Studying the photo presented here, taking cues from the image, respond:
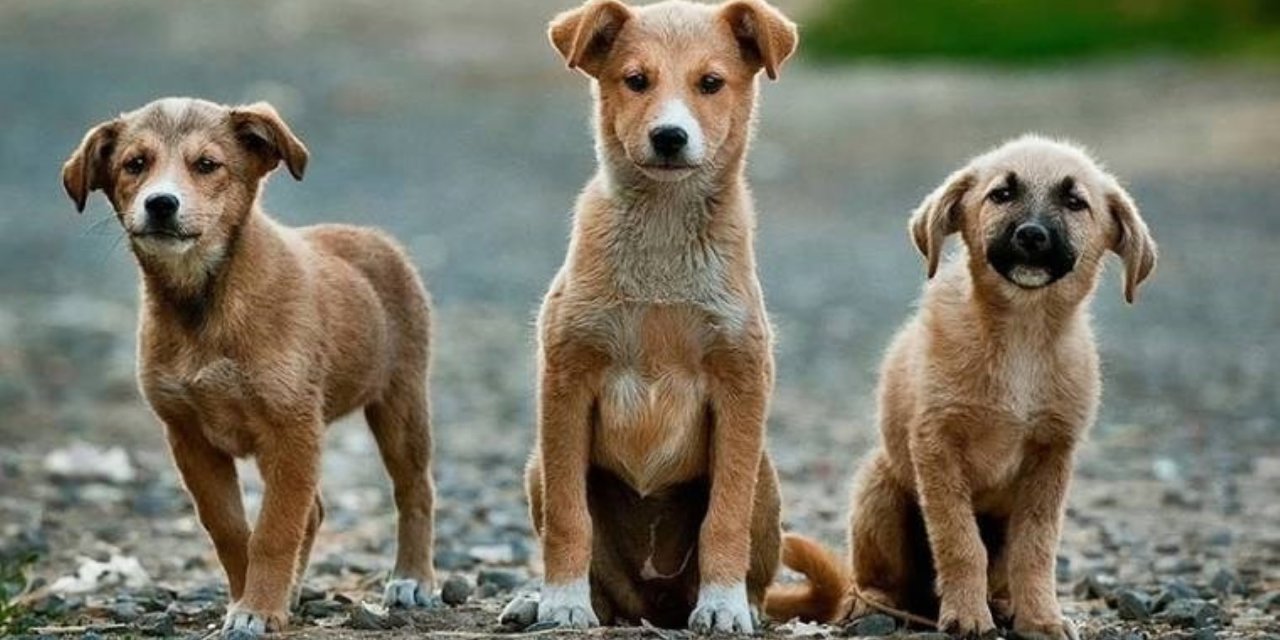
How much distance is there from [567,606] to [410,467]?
1380 mm

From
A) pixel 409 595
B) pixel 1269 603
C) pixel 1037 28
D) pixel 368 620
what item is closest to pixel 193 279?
pixel 368 620

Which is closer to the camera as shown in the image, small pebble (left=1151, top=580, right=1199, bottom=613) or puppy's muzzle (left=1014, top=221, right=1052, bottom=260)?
puppy's muzzle (left=1014, top=221, right=1052, bottom=260)

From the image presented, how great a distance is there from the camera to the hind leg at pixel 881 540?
846 cm

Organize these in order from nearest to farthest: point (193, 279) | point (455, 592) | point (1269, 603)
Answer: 1. point (193, 279)
2. point (455, 592)
3. point (1269, 603)

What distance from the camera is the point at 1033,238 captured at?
25.7 ft

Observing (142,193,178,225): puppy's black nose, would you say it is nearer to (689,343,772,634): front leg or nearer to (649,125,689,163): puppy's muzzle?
(649,125,689,163): puppy's muzzle

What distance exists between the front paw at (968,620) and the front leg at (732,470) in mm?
598

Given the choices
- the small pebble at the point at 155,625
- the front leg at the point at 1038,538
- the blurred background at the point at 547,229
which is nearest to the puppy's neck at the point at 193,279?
the blurred background at the point at 547,229

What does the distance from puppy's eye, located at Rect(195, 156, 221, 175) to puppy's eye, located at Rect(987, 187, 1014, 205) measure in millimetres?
2435

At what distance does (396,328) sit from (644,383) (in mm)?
1413

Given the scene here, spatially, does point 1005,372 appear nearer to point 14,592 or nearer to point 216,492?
point 216,492

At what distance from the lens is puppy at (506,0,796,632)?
783 centimetres

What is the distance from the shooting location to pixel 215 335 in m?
7.96

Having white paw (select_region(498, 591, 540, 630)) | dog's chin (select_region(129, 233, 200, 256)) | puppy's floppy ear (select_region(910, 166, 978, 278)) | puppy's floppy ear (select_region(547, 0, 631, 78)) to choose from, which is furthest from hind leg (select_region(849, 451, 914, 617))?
dog's chin (select_region(129, 233, 200, 256))
